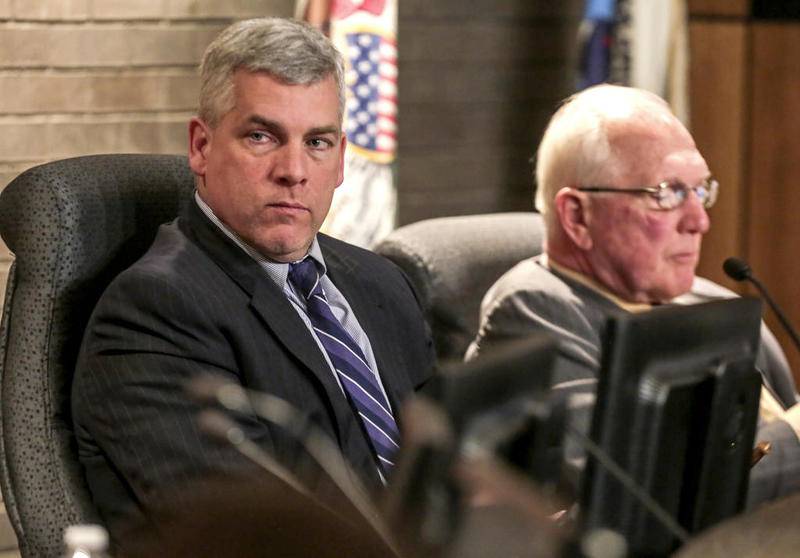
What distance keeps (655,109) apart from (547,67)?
1767 mm

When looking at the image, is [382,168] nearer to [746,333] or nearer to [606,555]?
[746,333]

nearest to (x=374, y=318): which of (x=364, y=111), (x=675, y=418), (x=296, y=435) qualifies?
(x=675, y=418)

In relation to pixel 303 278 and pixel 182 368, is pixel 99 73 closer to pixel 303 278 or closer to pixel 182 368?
pixel 303 278

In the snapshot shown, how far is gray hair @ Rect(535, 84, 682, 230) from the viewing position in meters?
2.14

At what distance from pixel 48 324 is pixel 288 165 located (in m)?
0.40

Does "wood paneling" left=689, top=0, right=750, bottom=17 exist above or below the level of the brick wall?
above

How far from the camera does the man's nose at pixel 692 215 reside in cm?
215

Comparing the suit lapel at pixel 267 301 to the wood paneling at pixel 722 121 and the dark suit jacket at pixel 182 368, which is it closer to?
the dark suit jacket at pixel 182 368

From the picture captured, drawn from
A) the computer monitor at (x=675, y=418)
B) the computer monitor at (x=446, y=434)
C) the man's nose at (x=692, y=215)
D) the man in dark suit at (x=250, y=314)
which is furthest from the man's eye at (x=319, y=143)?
the computer monitor at (x=446, y=434)

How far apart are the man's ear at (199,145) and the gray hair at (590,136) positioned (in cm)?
65

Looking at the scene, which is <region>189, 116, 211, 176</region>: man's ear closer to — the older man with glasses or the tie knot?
the tie knot

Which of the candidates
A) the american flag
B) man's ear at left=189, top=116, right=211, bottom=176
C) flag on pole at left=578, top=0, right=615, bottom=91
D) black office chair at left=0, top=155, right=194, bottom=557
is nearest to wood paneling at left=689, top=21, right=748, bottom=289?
flag on pole at left=578, top=0, right=615, bottom=91

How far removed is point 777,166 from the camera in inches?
169

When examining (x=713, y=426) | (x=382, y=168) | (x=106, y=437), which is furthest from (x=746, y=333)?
(x=382, y=168)
